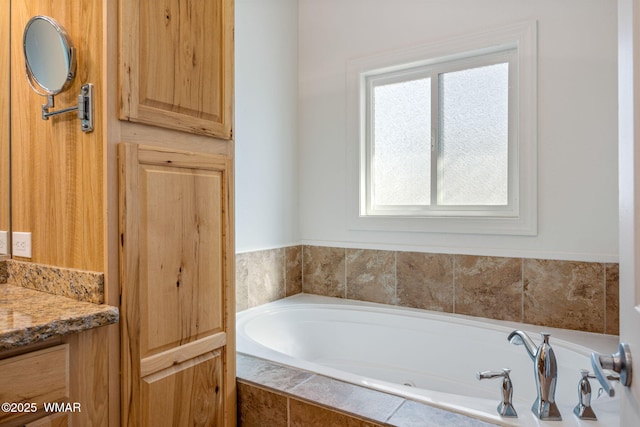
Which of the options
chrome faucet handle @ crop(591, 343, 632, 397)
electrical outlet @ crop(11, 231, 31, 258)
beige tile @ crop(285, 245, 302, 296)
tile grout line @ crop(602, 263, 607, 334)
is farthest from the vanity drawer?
tile grout line @ crop(602, 263, 607, 334)

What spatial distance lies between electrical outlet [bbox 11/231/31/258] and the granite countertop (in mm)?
153

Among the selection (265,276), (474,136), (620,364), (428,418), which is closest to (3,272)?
(265,276)

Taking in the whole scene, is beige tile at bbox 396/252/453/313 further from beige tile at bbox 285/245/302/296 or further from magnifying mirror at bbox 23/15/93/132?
magnifying mirror at bbox 23/15/93/132

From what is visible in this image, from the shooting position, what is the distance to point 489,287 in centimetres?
215

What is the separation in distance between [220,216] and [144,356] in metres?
0.50

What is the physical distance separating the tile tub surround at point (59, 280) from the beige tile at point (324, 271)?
5.67 ft

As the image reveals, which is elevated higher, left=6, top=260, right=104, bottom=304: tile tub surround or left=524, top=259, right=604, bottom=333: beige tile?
left=6, top=260, right=104, bottom=304: tile tub surround

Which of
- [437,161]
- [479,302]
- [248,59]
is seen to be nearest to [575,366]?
[479,302]

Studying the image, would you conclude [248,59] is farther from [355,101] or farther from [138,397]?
[138,397]

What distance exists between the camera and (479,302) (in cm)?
217

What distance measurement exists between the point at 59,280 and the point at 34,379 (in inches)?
13.5

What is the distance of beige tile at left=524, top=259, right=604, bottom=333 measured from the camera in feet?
6.24

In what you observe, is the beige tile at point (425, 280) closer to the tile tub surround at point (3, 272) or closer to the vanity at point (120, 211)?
the vanity at point (120, 211)

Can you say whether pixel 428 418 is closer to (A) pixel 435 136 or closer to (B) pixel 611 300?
(B) pixel 611 300
